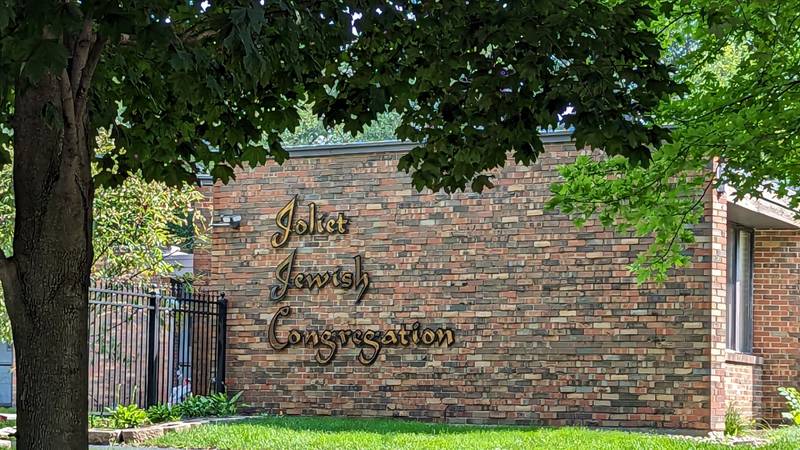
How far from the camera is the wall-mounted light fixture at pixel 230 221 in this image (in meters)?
18.7

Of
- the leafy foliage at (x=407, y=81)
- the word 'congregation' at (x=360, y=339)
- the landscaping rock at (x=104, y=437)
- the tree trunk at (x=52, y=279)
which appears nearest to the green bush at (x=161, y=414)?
the landscaping rock at (x=104, y=437)

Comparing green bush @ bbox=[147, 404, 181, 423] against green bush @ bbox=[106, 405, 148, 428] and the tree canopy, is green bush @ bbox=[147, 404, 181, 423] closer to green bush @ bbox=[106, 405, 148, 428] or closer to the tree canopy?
green bush @ bbox=[106, 405, 148, 428]

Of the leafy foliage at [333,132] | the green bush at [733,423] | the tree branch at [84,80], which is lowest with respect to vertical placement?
the green bush at [733,423]

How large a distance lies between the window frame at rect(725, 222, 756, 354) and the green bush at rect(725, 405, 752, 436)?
1.91m

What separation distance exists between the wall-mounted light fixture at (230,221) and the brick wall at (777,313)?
8.06 m

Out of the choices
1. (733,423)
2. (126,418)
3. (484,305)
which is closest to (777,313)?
(733,423)

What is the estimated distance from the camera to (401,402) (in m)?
17.2

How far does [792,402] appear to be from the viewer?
17.5m

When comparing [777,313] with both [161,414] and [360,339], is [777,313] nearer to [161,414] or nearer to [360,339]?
[360,339]

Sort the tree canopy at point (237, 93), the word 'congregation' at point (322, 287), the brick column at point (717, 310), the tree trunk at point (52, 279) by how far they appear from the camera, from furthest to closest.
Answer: the word 'congregation' at point (322, 287)
the brick column at point (717, 310)
the tree trunk at point (52, 279)
the tree canopy at point (237, 93)

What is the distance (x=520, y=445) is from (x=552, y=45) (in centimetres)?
662

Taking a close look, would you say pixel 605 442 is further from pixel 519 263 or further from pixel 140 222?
pixel 140 222

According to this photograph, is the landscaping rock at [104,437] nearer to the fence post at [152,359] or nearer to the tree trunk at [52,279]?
the fence post at [152,359]

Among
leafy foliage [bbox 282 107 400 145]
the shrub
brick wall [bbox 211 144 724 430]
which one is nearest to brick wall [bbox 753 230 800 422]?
brick wall [bbox 211 144 724 430]
